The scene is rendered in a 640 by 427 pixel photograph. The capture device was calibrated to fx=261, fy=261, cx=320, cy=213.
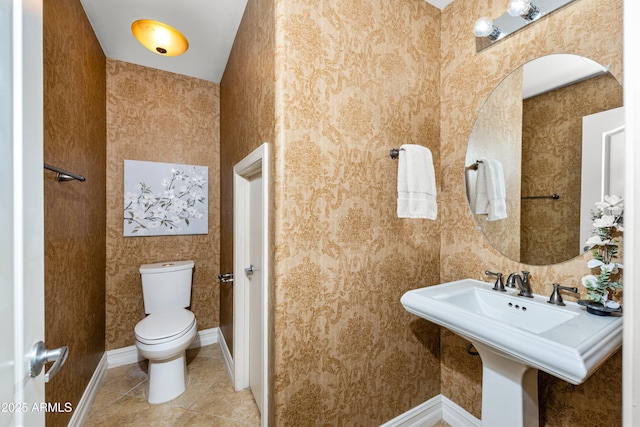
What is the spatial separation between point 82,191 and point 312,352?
180 centimetres

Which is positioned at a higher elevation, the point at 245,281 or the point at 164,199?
the point at 164,199

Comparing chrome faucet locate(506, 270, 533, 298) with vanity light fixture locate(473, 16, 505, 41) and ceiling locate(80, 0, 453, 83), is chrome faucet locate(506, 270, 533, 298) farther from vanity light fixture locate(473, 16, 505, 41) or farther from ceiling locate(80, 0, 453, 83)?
ceiling locate(80, 0, 453, 83)

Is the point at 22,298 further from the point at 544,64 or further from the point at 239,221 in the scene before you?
the point at 544,64

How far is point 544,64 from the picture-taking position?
125 centimetres

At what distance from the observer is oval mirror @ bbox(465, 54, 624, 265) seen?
1.09 metres

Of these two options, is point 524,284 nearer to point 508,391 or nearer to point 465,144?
point 508,391

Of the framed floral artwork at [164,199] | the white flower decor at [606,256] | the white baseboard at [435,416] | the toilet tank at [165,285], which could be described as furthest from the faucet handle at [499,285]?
the framed floral artwork at [164,199]

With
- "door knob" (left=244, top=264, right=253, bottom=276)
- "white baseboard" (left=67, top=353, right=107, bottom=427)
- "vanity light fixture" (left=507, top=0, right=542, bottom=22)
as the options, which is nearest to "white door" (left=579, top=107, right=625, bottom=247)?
"vanity light fixture" (left=507, top=0, right=542, bottom=22)

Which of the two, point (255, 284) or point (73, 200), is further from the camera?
point (255, 284)

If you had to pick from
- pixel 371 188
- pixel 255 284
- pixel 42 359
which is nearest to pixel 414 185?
pixel 371 188

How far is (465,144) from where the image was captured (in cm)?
158

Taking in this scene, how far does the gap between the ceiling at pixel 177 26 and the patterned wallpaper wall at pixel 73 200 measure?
0.11 m

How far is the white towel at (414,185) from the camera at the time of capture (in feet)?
4.51

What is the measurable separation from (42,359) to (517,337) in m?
1.32
